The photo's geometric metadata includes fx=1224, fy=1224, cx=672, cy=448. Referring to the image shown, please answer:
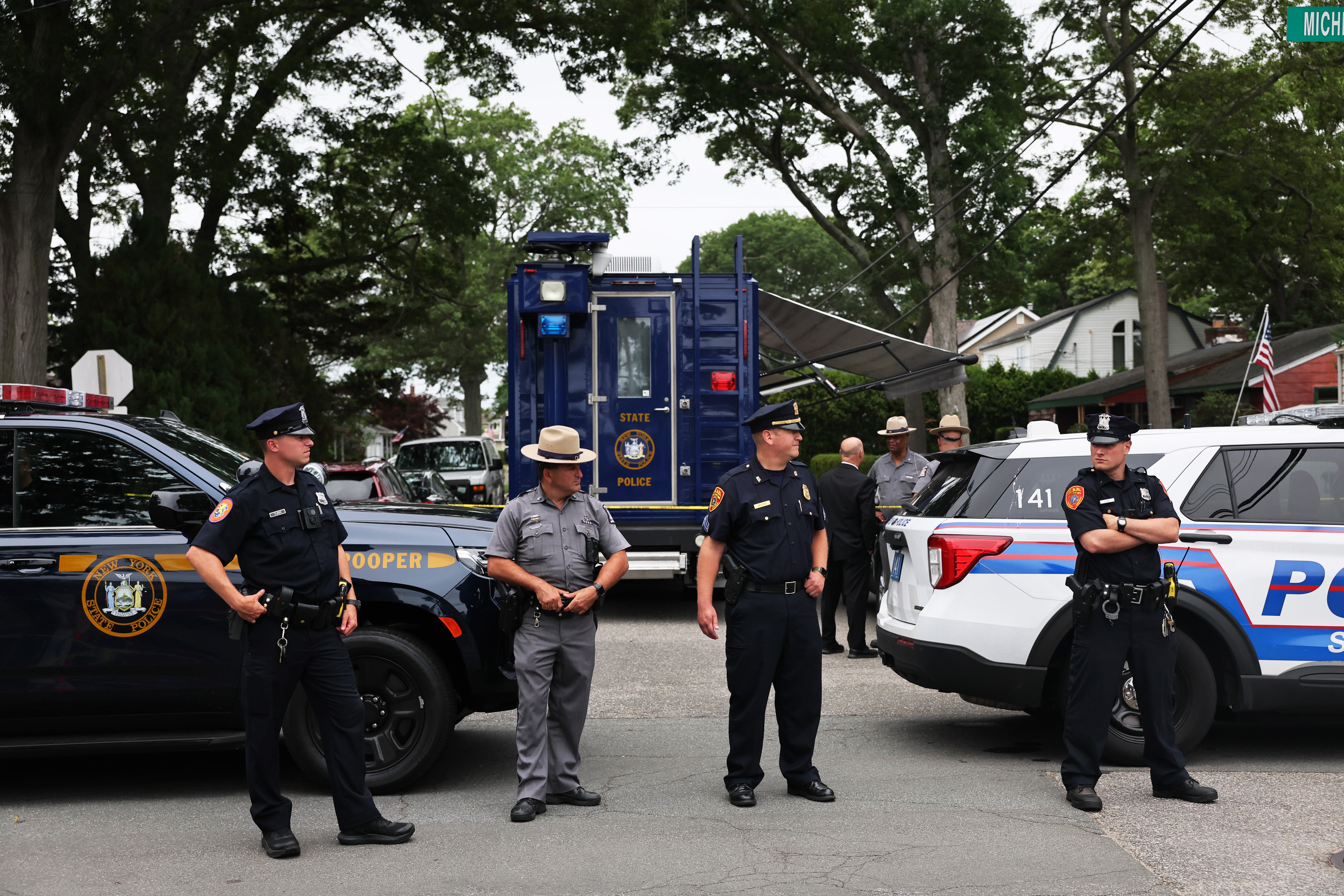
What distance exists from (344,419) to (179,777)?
2121 centimetres

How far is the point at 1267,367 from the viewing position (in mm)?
20062

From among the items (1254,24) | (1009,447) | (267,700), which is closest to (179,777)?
(267,700)

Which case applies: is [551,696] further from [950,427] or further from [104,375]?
[104,375]

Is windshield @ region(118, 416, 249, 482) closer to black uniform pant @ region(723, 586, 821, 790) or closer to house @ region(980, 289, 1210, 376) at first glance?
black uniform pant @ region(723, 586, 821, 790)

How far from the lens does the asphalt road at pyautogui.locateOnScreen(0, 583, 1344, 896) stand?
4629mm

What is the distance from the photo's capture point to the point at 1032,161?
2473 cm

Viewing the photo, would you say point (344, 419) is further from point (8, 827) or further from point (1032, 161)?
point (8, 827)

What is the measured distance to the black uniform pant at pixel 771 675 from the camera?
556 cm

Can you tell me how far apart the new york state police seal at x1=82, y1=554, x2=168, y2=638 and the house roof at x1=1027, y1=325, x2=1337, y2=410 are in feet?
98.9

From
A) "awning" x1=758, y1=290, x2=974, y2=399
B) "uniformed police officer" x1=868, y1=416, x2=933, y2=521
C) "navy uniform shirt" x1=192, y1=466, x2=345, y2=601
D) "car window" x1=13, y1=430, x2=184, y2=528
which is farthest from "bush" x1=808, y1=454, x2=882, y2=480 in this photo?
"navy uniform shirt" x1=192, y1=466, x2=345, y2=601

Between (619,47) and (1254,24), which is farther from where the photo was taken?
(1254,24)

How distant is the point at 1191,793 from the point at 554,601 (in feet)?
9.83

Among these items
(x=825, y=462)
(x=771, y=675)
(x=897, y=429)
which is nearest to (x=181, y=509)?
(x=771, y=675)

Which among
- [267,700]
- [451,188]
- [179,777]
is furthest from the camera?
[451,188]
